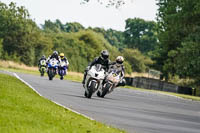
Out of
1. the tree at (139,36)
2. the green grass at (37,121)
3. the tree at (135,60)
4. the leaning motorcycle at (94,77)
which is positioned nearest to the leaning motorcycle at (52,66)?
the leaning motorcycle at (94,77)

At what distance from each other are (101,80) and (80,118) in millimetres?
10922

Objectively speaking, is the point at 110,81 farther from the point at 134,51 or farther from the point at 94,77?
the point at 134,51

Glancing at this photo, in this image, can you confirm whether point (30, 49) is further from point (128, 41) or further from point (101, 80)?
point (128, 41)

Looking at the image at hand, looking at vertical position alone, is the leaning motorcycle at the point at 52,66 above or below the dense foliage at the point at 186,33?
below

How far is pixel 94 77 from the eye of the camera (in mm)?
24484

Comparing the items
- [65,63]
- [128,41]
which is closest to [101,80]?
[65,63]

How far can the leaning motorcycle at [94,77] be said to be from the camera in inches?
963

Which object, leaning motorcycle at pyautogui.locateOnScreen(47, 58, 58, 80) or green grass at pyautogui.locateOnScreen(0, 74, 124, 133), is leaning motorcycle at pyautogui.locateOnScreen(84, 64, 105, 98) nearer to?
green grass at pyautogui.locateOnScreen(0, 74, 124, 133)

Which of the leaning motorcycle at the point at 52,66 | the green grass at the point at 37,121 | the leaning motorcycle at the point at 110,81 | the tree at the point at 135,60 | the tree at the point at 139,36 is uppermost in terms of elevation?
the tree at the point at 139,36

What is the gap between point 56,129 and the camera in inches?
423

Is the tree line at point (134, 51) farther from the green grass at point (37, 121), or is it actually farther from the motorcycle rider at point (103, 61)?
the green grass at point (37, 121)

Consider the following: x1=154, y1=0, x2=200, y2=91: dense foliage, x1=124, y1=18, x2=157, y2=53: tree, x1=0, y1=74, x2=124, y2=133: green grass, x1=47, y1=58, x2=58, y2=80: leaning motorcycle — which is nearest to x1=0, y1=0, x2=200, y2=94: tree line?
x1=154, y1=0, x2=200, y2=91: dense foliage

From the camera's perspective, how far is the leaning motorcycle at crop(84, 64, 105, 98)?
80.3 feet

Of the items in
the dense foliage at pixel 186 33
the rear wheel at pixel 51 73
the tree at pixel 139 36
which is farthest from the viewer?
the tree at pixel 139 36
